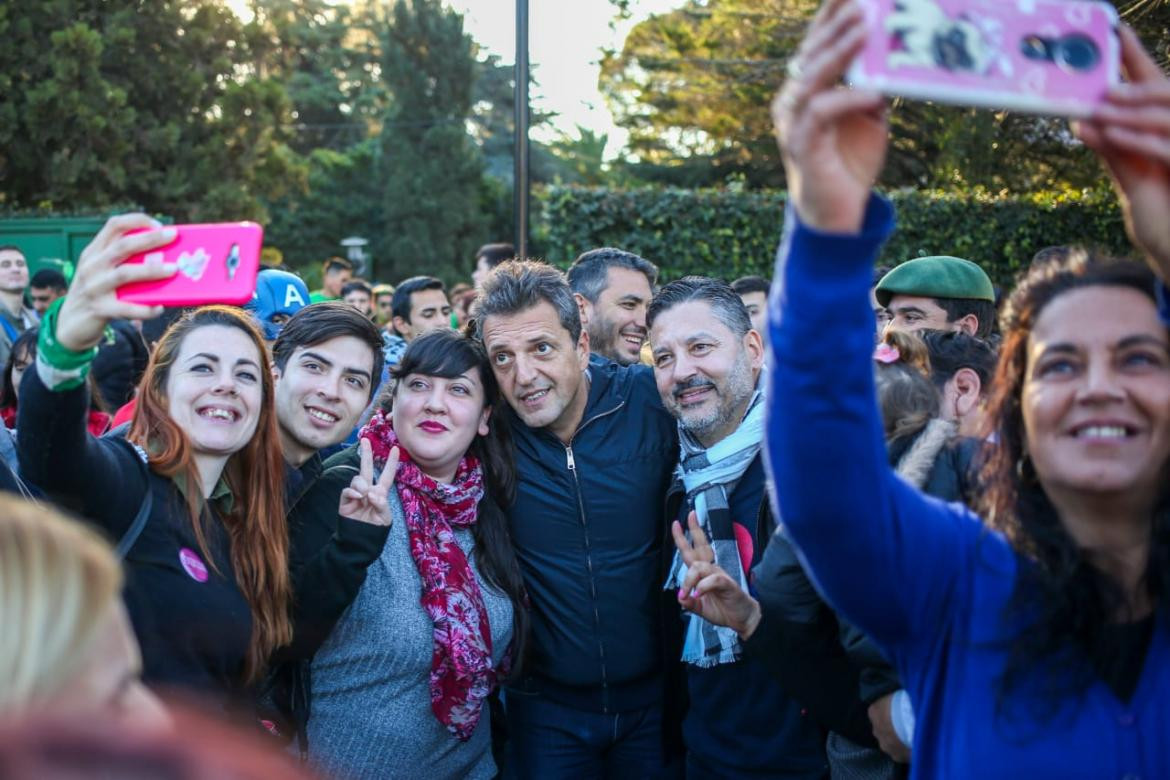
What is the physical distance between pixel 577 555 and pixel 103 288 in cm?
181

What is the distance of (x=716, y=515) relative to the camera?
3492mm

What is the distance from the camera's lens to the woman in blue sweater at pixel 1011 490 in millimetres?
1570

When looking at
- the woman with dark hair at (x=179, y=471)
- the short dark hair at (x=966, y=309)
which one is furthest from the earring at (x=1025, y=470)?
the short dark hair at (x=966, y=309)

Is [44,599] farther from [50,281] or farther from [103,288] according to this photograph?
[50,281]

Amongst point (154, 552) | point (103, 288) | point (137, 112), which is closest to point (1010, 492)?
point (103, 288)

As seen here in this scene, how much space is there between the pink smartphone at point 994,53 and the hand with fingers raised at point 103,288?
5.01 ft

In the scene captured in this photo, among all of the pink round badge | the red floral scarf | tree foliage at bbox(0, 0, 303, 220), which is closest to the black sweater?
the pink round badge

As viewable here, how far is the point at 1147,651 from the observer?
5.59 ft

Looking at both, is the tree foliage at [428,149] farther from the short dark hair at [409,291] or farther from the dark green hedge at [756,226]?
the short dark hair at [409,291]

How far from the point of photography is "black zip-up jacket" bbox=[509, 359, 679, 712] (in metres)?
3.62

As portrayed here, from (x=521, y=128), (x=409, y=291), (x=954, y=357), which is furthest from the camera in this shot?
(x=521, y=128)

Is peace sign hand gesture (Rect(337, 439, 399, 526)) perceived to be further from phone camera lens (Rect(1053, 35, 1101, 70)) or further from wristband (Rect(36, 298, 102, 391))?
phone camera lens (Rect(1053, 35, 1101, 70))

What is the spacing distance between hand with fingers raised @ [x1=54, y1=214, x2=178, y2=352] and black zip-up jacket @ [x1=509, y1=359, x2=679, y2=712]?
165 cm

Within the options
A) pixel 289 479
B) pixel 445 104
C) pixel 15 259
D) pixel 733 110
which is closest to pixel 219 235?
pixel 289 479
